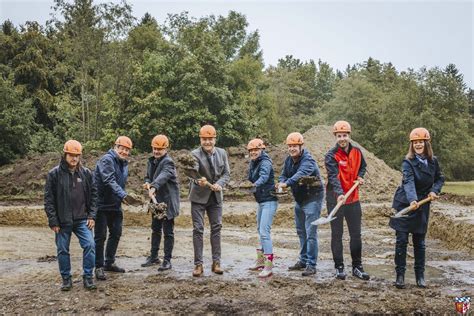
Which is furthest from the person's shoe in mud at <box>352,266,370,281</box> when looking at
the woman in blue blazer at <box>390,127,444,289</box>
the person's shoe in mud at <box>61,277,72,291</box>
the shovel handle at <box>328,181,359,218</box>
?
the person's shoe in mud at <box>61,277,72,291</box>

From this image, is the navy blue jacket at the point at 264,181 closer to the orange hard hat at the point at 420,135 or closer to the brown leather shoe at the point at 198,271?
the brown leather shoe at the point at 198,271

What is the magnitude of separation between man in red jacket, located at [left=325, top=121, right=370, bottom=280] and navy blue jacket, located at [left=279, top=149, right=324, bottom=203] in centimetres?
28

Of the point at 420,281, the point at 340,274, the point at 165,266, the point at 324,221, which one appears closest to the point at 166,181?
the point at 165,266

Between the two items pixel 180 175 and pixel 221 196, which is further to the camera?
pixel 180 175

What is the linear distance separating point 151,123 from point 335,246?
975 inches

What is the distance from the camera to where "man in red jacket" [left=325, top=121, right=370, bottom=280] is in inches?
289

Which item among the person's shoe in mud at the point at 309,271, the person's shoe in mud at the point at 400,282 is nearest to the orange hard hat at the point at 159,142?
the person's shoe in mud at the point at 309,271

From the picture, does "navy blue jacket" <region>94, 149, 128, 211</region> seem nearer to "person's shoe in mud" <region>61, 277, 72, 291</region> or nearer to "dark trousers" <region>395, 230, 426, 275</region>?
"person's shoe in mud" <region>61, 277, 72, 291</region>

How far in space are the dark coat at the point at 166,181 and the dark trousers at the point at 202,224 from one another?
471mm

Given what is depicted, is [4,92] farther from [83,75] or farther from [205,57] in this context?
[205,57]

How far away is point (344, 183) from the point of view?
7.41 metres

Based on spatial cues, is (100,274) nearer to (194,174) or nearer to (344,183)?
(194,174)

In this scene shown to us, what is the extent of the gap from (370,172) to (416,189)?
21.0 metres

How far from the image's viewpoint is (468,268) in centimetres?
898
